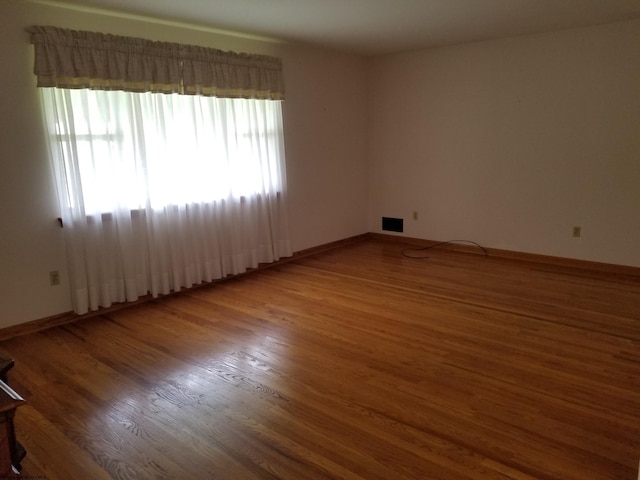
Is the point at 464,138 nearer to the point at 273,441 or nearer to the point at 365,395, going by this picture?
the point at 365,395

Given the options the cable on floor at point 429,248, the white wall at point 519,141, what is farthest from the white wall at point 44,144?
the cable on floor at point 429,248

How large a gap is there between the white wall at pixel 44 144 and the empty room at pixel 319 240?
0.06 ft

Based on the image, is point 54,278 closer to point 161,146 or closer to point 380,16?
point 161,146

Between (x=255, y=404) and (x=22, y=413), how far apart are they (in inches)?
46.8

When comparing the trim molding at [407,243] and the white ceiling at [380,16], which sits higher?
the white ceiling at [380,16]

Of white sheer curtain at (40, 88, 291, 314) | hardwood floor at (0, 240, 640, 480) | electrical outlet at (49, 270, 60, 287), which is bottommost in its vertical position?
hardwood floor at (0, 240, 640, 480)

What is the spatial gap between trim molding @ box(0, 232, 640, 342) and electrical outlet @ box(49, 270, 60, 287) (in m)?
0.25

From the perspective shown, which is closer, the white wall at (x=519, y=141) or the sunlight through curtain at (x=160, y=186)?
the sunlight through curtain at (x=160, y=186)

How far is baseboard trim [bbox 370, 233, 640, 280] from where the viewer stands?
14.6ft

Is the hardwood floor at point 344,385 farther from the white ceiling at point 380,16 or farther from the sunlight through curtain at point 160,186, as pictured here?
the white ceiling at point 380,16

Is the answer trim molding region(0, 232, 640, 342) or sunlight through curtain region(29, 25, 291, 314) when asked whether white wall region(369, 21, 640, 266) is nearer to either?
trim molding region(0, 232, 640, 342)

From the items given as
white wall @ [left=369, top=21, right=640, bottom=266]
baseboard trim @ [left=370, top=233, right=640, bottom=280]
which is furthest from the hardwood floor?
white wall @ [left=369, top=21, right=640, bottom=266]

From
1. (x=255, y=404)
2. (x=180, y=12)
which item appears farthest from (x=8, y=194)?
(x=255, y=404)

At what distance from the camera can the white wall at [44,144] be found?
10.2ft
